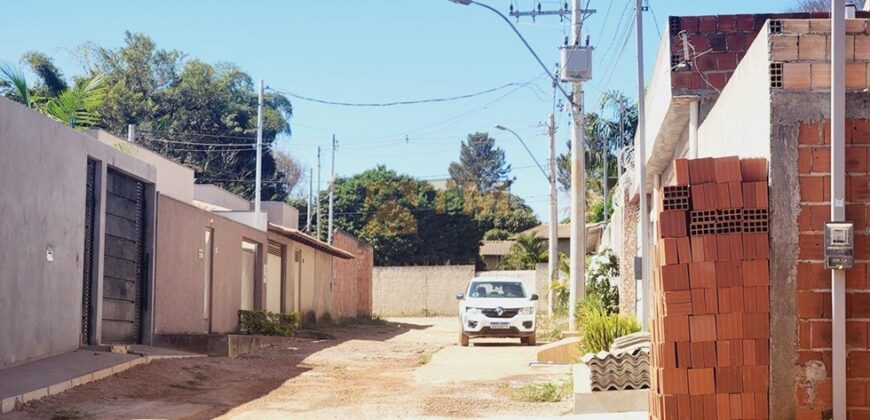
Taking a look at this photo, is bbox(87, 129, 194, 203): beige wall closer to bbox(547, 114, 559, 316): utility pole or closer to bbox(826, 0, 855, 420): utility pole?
bbox(547, 114, 559, 316): utility pole

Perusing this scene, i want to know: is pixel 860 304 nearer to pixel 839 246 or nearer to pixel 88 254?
pixel 839 246

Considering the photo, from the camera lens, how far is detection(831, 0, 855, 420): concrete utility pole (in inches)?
302

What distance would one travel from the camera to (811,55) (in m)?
8.05

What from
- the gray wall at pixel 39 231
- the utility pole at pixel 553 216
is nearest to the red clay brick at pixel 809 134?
the gray wall at pixel 39 231

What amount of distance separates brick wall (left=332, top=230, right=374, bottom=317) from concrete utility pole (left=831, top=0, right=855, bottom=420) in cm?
3272

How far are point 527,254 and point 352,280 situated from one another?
15221mm

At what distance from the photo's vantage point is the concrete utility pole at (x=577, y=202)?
79.2 feet

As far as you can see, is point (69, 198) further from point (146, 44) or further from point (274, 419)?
point (146, 44)

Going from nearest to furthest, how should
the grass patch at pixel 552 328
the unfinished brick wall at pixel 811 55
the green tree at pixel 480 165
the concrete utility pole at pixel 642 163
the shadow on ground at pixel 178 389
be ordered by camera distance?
the unfinished brick wall at pixel 811 55, the shadow on ground at pixel 178 389, the concrete utility pole at pixel 642 163, the grass patch at pixel 552 328, the green tree at pixel 480 165

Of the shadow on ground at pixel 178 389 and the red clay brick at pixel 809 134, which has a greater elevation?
the red clay brick at pixel 809 134

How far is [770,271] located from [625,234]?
14796 millimetres

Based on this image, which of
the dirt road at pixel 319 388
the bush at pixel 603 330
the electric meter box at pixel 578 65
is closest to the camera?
the dirt road at pixel 319 388

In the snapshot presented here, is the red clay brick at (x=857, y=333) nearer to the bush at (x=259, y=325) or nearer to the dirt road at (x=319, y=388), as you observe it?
the dirt road at (x=319, y=388)

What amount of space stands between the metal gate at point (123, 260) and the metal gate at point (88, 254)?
48cm
